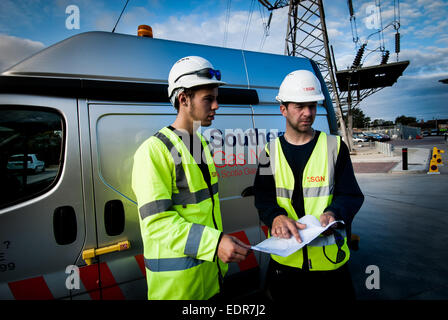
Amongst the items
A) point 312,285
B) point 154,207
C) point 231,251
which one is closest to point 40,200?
point 154,207

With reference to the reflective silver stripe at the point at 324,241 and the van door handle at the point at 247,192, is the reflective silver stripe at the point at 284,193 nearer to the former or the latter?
the reflective silver stripe at the point at 324,241

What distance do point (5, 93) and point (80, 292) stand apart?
1.35 metres

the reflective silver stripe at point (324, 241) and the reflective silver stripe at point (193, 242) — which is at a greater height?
the reflective silver stripe at point (193, 242)

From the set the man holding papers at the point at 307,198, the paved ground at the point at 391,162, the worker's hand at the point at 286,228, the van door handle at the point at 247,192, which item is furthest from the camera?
the paved ground at the point at 391,162

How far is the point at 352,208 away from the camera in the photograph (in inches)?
54.3

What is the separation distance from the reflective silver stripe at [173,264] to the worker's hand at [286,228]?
0.48 meters

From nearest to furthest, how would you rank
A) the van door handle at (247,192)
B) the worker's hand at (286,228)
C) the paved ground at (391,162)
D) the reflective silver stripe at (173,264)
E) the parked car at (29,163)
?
the reflective silver stripe at (173,264)
the worker's hand at (286,228)
the parked car at (29,163)
the van door handle at (247,192)
the paved ground at (391,162)

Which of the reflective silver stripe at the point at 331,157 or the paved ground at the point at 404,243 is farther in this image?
the paved ground at the point at 404,243

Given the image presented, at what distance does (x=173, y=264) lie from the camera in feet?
3.73

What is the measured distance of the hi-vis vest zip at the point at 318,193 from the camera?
1368mm

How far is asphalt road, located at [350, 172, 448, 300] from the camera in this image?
2.61 m

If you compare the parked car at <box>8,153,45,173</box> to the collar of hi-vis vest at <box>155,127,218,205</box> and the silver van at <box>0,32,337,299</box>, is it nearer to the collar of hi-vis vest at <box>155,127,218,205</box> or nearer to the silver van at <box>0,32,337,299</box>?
the silver van at <box>0,32,337,299</box>

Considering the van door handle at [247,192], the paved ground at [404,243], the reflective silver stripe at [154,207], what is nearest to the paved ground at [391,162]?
the paved ground at [404,243]

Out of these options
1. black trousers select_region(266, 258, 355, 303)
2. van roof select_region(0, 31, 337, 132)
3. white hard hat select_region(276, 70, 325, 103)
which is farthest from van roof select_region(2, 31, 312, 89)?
black trousers select_region(266, 258, 355, 303)
